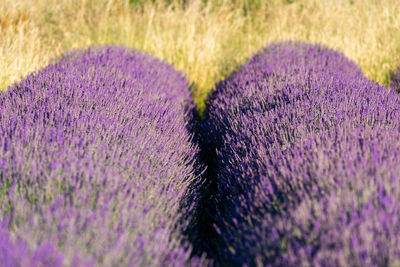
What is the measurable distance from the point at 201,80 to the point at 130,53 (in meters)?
1.53

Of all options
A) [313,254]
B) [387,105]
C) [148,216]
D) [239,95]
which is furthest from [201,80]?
[313,254]

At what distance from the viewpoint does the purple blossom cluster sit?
58.7 inches

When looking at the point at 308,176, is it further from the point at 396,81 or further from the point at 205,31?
the point at 205,31

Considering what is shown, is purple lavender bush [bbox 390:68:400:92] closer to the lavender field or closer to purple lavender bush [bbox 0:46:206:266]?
the lavender field

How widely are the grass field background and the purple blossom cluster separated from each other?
2.54m

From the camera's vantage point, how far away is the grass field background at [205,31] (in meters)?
5.80

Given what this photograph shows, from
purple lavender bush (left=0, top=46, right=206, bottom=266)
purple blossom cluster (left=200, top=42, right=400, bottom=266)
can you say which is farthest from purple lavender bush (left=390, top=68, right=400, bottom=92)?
purple lavender bush (left=0, top=46, right=206, bottom=266)

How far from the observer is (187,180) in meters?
2.58

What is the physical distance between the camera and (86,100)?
301 cm

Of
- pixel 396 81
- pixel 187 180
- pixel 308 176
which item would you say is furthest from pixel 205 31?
pixel 308 176

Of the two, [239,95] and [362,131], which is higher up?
[362,131]

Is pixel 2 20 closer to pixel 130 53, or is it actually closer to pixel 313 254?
pixel 130 53

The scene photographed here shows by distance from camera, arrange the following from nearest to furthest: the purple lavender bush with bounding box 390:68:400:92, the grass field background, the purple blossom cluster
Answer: the purple blossom cluster, the purple lavender bush with bounding box 390:68:400:92, the grass field background

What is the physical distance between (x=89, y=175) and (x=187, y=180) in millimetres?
811
